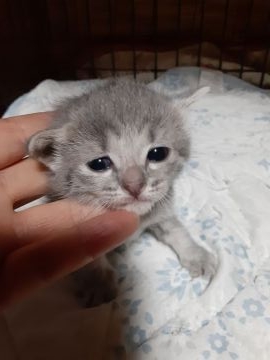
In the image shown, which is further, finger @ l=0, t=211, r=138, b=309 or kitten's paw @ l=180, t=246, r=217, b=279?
kitten's paw @ l=180, t=246, r=217, b=279

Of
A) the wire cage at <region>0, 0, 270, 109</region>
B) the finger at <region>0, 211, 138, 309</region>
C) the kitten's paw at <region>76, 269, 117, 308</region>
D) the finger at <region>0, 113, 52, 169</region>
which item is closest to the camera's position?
the finger at <region>0, 211, 138, 309</region>

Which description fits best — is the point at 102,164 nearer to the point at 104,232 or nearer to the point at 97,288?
the point at 104,232

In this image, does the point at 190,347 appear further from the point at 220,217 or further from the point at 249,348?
the point at 220,217

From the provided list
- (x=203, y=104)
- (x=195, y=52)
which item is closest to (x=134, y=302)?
(x=203, y=104)

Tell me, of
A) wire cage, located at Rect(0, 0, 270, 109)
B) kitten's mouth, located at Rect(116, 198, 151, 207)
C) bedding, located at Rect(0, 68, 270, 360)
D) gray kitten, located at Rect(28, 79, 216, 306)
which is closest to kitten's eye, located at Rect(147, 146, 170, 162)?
gray kitten, located at Rect(28, 79, 216, 306)

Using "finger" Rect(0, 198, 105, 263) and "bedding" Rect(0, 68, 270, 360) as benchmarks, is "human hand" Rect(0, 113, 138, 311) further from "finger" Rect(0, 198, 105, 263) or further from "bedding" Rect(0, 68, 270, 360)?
"bedding" Rect(0, 68, 270, 360)

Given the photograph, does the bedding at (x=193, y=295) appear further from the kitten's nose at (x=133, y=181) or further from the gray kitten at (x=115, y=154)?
the kitten's nose at (x=133, y=181)

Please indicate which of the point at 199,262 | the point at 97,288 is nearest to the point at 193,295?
the point at 199,262
